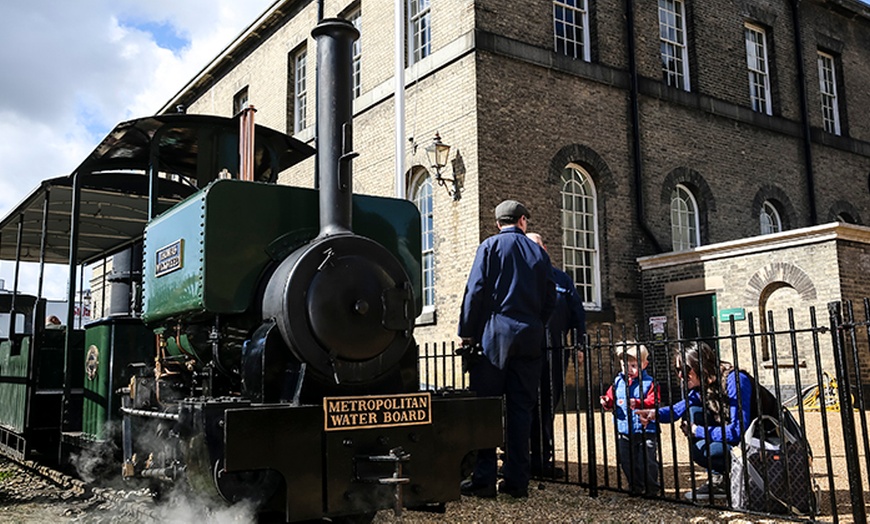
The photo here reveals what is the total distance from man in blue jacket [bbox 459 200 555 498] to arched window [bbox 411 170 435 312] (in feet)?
25.1

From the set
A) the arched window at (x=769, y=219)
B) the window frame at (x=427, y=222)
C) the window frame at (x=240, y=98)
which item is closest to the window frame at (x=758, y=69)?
the arched window at (x=769, y=219)

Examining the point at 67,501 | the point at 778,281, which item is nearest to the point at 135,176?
the point at 67,501

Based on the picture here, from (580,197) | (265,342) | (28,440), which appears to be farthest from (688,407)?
(580,197)

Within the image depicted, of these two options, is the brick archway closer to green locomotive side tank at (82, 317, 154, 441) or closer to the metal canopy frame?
the metal canopy frame

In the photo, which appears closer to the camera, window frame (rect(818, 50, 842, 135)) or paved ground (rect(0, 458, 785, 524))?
paved ground (rect(0, 458, 785, 524))

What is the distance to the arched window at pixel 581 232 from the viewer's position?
13.5m

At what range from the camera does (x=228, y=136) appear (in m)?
5.81

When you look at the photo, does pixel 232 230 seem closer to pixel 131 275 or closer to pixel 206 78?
pixel 131 275

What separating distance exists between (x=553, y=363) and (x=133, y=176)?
13.8ft

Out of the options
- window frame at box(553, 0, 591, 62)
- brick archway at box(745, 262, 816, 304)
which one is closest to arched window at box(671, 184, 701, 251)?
brick archway at box(745, 262, 816, 304)

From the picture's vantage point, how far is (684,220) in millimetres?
15297

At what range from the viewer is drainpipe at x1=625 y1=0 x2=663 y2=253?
14.1m

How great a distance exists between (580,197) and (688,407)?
8.88 meters

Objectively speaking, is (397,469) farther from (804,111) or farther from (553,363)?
(804,111)
